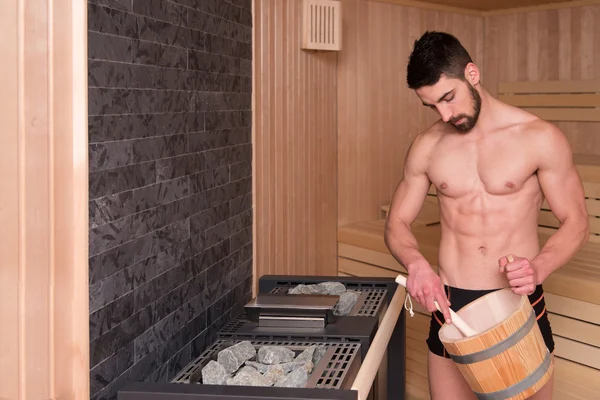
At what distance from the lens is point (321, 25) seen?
4215mm

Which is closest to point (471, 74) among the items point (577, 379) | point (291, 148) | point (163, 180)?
point (163, 180)

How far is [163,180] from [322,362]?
2.51ft

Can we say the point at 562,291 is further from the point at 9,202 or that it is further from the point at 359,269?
the point at 9,202

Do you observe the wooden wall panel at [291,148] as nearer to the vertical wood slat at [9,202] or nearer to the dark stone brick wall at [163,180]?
the dark stone brick wall at [163,180]

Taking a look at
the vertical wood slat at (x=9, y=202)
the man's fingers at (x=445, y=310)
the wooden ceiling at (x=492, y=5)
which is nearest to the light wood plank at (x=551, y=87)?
the wooden ceiling at (x=492, y=5)

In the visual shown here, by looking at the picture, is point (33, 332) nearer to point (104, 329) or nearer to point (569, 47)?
point (104, 329)

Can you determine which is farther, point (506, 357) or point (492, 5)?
point (492, 5)

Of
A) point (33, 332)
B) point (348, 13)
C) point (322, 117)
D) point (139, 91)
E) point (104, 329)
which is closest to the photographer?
point (33, 332)

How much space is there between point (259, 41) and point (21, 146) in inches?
77.0

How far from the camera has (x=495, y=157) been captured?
2584 millimetres

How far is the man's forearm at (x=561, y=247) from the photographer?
2.38 m

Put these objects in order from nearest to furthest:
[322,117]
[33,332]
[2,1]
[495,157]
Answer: [2,1] < [33,332] < [495,157] < [322,117]

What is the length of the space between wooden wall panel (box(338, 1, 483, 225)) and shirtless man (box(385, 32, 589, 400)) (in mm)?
2054

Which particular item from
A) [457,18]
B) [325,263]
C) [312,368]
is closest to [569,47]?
[457,18]
